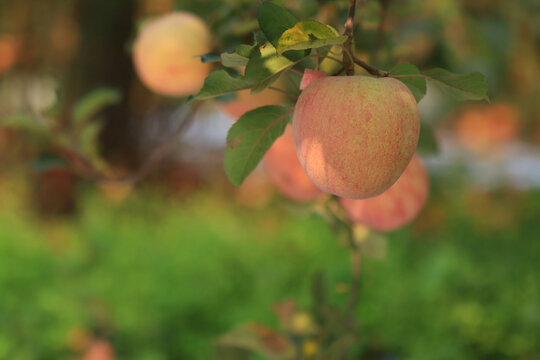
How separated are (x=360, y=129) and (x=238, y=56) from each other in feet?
0.25

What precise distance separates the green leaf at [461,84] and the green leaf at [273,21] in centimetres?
9

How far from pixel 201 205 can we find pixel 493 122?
1.44m

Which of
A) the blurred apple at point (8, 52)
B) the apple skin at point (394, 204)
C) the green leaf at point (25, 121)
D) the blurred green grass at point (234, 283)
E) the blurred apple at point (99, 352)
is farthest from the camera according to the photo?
the blurred apple at point (8, 52)

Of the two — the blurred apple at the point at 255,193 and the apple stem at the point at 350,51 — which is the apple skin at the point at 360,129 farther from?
the blurred apple at the point at 255,193

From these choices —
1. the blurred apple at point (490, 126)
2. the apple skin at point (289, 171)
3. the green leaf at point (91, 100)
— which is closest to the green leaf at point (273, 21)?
the apple skin at point (289, 171)

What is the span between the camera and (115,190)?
2430 mm

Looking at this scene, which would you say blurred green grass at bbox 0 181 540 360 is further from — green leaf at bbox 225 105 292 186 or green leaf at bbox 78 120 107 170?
green leaf at bbox 225 105 292 186

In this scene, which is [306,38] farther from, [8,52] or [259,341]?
[8,52]

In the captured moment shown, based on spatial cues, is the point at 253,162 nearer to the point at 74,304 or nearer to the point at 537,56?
the point at 74,304

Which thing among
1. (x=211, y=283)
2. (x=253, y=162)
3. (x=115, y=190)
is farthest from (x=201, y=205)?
(x=253, y=162)

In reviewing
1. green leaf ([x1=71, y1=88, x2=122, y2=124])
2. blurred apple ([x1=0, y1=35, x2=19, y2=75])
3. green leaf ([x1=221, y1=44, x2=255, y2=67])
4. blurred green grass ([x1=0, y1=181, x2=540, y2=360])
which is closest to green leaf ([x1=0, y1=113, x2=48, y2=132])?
green leaf ([x1=71, y1=88, x2=122, y2=124])

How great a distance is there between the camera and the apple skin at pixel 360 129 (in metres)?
0.28

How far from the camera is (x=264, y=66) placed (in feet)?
0.95

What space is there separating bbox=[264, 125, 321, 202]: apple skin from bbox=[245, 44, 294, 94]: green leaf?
19 centimetres
